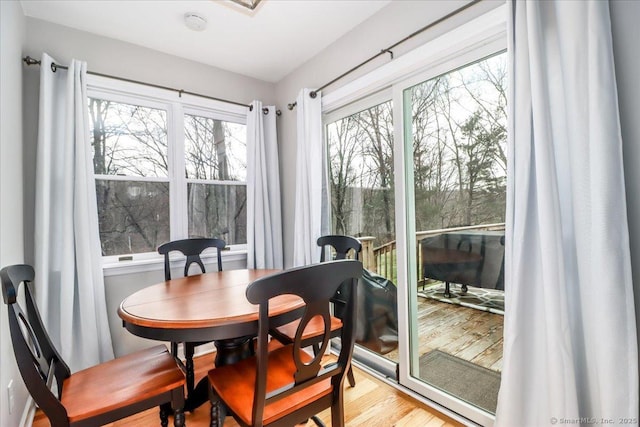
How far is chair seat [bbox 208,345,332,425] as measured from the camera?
3.62ft

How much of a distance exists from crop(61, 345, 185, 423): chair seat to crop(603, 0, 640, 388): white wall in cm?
193

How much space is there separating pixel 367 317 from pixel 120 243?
2138 mm

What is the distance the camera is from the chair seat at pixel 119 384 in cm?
112

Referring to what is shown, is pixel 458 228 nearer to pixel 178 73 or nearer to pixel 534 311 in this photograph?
pixel 534 311

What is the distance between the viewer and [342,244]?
2213 mm

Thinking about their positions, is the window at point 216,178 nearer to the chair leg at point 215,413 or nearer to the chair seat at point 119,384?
the chair seat at point 119,384

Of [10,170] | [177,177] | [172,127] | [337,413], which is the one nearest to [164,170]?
[177,177]

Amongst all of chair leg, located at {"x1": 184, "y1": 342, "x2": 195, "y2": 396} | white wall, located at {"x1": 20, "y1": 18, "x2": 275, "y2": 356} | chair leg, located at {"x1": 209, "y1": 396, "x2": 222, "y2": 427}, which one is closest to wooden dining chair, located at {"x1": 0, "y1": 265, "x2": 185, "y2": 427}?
chair leg, located at {"x1": 209, "y1": 396, "x2": 222, "y2": 427}

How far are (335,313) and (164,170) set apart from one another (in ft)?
6.43

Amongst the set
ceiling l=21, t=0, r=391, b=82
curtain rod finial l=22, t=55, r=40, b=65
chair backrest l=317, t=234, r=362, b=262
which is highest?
ceiling l=21, t=0, r=391, b=82

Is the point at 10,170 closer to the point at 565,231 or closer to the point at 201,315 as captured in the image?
the point at 201,315

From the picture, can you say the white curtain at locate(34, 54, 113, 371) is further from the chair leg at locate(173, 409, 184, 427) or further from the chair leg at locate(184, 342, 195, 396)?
the chair leg at locate(173, 409, 184, 427)

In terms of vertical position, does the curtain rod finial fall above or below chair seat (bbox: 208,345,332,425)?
above

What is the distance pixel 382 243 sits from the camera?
2.29 meters
